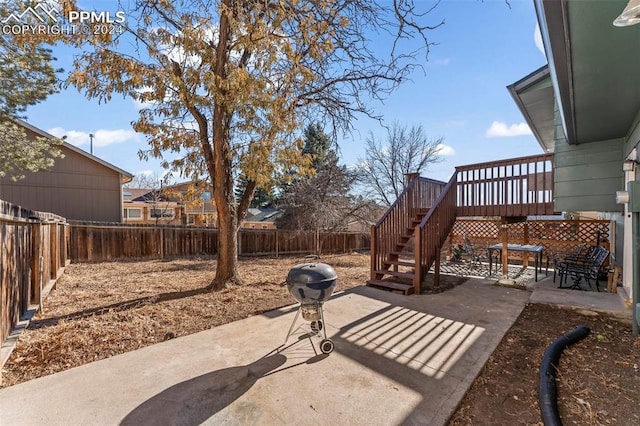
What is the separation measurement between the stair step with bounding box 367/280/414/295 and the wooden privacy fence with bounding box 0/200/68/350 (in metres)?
5.31

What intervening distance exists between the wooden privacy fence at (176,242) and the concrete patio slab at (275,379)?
26.3 ft

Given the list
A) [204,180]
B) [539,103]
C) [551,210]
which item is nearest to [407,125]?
[539,103]

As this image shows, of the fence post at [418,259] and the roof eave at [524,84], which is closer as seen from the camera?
the fence post at [418,259]

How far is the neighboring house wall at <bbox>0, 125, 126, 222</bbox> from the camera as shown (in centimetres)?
1199

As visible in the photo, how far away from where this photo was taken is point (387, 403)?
7.74 feet

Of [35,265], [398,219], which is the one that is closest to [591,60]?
[398,219]

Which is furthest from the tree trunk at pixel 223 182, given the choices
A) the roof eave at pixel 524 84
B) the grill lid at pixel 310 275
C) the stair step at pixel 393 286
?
the roof eave at pixel 524 84

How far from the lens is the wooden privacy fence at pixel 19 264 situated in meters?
2.85

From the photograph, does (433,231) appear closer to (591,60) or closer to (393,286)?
(393,286)

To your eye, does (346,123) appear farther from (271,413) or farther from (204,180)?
(271,413)

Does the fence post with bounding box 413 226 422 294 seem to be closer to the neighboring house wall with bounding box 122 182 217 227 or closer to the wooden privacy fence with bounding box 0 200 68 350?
the wooden privacy fence with bounding box 0 200 68 350

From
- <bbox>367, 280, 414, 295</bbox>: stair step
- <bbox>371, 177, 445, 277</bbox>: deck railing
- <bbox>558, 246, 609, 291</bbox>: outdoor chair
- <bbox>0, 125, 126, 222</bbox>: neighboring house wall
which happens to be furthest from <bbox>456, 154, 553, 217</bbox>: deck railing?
<bbox>0, 125, 126, 222</bbox>: neighboring house wall

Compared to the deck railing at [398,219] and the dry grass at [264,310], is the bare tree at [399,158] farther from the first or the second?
the dry grass at [264,310]

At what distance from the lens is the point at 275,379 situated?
2648 millimetres
